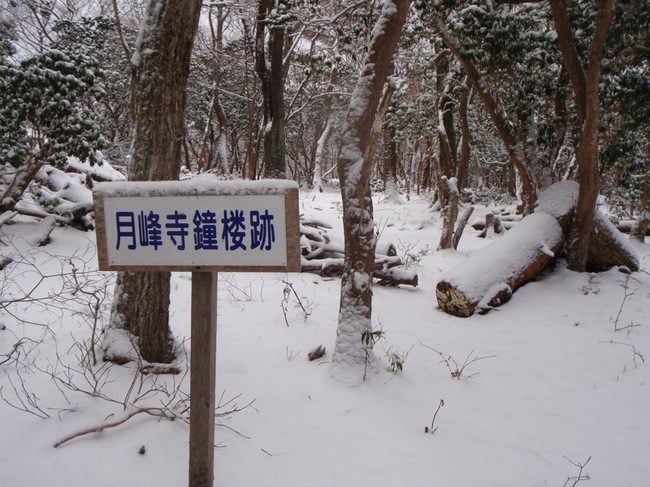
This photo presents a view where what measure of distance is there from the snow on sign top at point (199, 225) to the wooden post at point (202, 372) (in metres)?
0.14

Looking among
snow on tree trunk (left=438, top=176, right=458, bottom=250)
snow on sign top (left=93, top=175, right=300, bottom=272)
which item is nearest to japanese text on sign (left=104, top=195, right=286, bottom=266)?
snow on sign top (left=93, top=175, right=300, bottom=272)

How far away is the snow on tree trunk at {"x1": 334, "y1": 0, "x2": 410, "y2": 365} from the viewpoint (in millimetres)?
2967

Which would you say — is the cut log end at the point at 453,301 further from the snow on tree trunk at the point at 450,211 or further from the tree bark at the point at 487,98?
the snow on tree trunk at the point at 450,211

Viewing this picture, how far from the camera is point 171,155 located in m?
2.74

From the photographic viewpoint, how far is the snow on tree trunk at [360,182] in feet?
9.73

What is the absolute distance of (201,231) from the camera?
164 centimetres

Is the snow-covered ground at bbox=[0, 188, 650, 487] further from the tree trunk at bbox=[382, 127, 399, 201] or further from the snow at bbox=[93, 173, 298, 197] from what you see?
the tree trunk at bbox=[382, 127, 399, 201]

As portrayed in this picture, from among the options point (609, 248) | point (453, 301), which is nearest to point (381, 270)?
point (453, 301)

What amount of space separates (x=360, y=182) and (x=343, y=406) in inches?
60.7

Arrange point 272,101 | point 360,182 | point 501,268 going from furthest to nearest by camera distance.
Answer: point 272,101, point 501,268, point 360,182

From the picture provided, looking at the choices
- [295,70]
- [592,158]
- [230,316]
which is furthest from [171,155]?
[295,70]

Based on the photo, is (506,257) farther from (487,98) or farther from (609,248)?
(487,98)

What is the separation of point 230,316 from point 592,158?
530cm

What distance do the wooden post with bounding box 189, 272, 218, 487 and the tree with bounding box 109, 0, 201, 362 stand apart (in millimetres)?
1182
